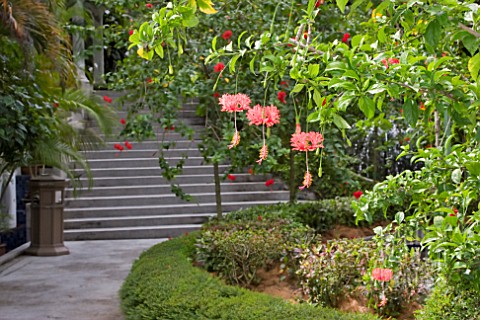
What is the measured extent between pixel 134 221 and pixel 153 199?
85 cm

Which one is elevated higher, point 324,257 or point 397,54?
point 397,54

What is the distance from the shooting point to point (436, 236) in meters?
3.05

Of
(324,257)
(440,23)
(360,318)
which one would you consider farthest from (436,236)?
(324,257)

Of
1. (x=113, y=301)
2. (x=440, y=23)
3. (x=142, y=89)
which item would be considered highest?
(x=142, y=89)

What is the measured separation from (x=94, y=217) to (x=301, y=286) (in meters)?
7.39

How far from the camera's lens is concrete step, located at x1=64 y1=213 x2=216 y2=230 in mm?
12109

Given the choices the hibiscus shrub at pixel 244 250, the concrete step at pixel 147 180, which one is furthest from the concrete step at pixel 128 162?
the hibiscus shrub at pixel 244 250

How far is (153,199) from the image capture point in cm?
1301

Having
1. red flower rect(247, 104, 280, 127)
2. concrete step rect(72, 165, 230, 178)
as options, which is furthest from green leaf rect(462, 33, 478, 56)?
concrete step rect(72, 165, 230, 178)

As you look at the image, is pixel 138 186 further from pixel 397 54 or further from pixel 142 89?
pixel 397 54

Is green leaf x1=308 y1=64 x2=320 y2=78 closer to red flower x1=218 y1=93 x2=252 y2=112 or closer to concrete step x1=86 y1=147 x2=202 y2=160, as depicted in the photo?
red flower x1=218 y1=93 x2=252 y2=112

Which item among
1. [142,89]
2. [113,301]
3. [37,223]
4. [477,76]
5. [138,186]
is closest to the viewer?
[477,76]

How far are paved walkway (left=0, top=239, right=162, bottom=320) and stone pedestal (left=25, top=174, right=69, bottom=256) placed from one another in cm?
26

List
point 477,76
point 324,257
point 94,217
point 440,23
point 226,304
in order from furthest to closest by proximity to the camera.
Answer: point 94,217, point 324,257, point 226,304, point 477,76, point 440,23
